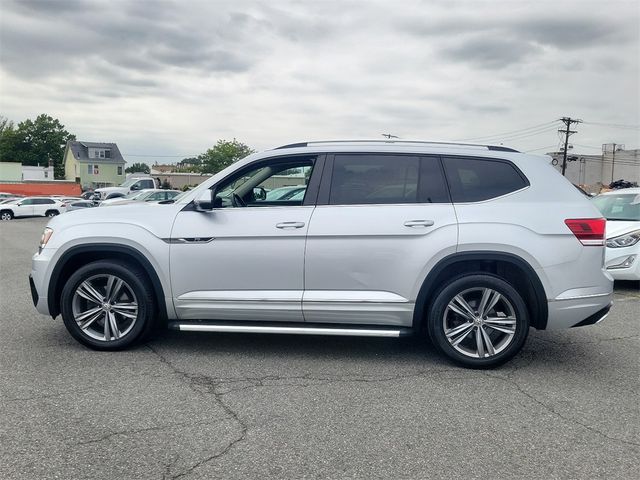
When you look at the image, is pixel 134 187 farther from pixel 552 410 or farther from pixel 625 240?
pixel 552 410

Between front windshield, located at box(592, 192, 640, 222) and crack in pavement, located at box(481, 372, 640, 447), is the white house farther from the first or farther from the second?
crack in pavement, located at box(481, 372, 640, 447)

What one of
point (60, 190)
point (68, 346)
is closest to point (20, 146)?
point (60, 190)

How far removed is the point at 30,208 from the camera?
38094mm

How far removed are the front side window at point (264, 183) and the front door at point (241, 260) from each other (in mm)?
36

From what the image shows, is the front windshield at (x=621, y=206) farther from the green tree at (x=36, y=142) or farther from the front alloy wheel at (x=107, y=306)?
the green tree at (x=36, y=142)

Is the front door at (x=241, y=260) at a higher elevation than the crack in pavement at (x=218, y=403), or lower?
higher

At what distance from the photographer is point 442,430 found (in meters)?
3.60

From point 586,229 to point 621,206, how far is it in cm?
551

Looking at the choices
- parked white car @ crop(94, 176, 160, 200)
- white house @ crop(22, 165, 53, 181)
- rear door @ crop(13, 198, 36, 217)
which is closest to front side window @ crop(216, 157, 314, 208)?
parked white car @ crop(94, 176, 160, 200)

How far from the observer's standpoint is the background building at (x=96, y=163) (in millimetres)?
82938

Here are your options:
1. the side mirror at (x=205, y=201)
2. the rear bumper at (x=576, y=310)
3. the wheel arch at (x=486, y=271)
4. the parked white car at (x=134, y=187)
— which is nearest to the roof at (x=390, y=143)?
the side mirror at (x=205, y=201)

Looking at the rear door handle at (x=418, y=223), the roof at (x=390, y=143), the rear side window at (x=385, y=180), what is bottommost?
the rear door handle at (x=418, y=223)

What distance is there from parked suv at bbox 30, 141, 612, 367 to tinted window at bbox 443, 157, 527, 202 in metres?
0.01

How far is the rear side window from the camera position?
4867 mm
